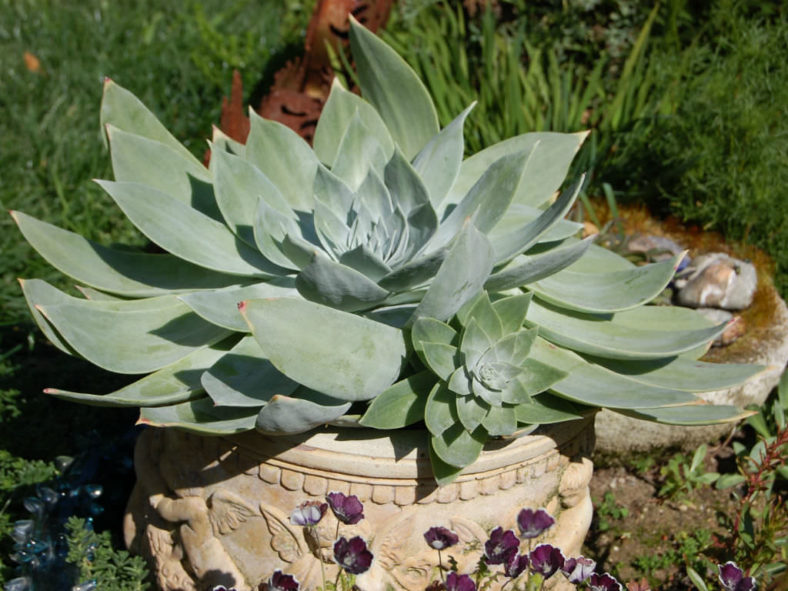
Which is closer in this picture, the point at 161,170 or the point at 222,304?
the point at 222,304

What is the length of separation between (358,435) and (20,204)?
2028 mm

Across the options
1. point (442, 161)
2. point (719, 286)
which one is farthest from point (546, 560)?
point (719, 286)

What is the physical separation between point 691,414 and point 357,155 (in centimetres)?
83

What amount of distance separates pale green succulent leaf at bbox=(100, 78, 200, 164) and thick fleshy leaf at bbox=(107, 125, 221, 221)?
0.10 feet

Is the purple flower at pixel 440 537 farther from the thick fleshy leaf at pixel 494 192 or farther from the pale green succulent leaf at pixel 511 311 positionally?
the thick fleshy leaf at pixel 494 192

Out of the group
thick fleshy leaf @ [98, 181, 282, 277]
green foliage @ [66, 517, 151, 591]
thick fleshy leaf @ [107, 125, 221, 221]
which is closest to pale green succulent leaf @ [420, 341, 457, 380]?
thick fleshy leaf @ [98, 181, 282, 277]

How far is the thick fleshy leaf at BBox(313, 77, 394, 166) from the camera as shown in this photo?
1794 millimetres

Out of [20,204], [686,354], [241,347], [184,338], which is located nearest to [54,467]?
[184,338]

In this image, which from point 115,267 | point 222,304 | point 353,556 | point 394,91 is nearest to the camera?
point 353,556

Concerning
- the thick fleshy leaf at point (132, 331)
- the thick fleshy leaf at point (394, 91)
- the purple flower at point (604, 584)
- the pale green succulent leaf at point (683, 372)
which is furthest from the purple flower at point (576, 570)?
the thick fleshy leaf at point (394, 91)

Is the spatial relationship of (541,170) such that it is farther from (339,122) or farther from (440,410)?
(440,410)

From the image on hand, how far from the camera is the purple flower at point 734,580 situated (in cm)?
127

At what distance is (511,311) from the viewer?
1.45 m

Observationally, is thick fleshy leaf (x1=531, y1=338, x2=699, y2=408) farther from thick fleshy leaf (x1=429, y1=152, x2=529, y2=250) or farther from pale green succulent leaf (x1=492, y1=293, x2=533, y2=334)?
thick fleshy leaf (x1=429, y1=152, x2=529, y2=250)
